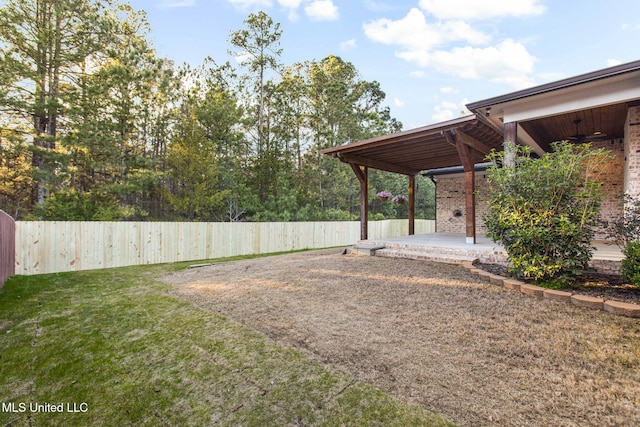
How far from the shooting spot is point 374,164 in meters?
8.83

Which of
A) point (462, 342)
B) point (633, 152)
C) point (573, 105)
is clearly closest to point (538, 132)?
point (633, 152)

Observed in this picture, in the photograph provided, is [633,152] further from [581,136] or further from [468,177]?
[468,177]

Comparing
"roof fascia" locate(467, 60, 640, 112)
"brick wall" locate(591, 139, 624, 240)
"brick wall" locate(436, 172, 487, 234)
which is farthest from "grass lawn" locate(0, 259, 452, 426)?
"brick wall" locate(436, 172, 487, 234)

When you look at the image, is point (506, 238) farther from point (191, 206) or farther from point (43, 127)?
point (43, 127)

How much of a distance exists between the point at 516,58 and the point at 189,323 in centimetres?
1754

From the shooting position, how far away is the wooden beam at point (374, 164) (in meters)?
8.12

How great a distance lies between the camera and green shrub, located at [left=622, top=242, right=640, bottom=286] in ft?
10.2

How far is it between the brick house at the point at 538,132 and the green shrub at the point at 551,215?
1738mm

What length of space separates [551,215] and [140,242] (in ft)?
27.4

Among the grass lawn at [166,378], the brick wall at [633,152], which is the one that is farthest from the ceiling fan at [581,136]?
the grass lawn at [166,378]

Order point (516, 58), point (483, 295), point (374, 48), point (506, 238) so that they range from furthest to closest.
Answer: point (516, 58), point (374, 48), point (506, 238), point (483, 295)

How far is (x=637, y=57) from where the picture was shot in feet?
13.6

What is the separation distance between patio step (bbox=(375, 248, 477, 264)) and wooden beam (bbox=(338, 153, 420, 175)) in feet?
9.11

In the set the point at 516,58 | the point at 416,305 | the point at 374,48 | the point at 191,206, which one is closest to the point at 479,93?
the point at 516,58
